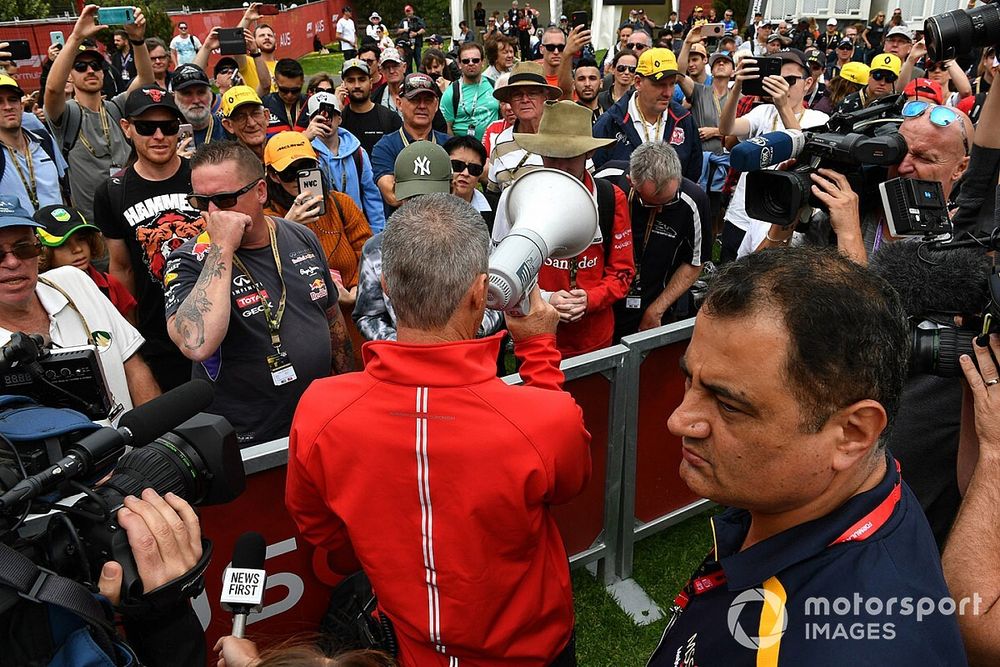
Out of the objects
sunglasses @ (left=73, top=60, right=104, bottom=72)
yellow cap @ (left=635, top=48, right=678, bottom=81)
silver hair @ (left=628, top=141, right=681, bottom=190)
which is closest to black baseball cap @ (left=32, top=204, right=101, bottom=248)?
silver hair @ (left=628, top=141, right=681, bottom=190)

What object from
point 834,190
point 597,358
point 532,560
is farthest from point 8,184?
point 834,190

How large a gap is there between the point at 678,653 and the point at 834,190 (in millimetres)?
2176

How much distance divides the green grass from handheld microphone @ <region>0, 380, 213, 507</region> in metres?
2.41

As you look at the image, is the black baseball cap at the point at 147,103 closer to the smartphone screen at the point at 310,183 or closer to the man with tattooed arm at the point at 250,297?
the smartphone screen at the point at 310,183

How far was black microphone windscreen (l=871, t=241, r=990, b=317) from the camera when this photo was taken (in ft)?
6.81

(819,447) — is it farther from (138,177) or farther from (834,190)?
(138,177)

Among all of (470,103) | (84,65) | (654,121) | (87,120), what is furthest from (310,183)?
(470,103)

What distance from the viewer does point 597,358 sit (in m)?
3.22

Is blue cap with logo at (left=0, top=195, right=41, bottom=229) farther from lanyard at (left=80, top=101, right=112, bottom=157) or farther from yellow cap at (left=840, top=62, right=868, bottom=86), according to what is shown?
yellow cap at (left=840, top=62, right=868, bottom=86)

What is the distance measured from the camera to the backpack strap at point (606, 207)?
404 cm

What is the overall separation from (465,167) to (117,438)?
11.7ft

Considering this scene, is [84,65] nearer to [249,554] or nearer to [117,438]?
[117,438]

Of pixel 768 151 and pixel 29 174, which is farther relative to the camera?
pixel 29 174

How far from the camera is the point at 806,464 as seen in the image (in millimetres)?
1385
